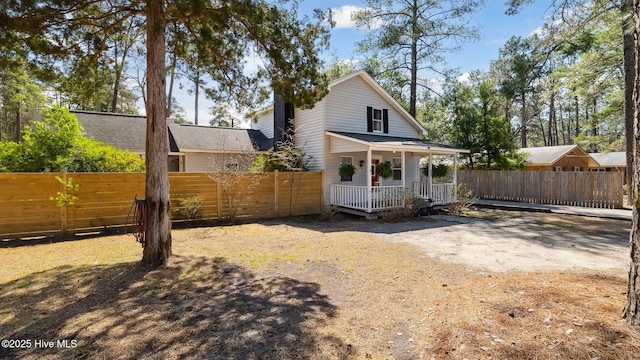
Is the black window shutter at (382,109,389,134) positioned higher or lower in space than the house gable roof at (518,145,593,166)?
higher

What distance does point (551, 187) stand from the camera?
15445 mm

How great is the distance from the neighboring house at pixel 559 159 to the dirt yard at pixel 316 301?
19600 mm

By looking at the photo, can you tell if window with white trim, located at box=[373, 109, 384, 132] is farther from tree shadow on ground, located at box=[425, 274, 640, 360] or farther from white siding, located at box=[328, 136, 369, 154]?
tree shadow on ground, located at box=[425, 274, 640, 360]

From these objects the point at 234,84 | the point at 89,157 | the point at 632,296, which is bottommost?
the point at 632,296

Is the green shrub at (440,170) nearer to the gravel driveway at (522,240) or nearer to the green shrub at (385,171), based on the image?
the gravel driveway at (522,240)

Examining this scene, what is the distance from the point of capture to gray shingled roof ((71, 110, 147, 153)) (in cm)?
1515

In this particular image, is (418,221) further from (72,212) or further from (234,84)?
(72,212)

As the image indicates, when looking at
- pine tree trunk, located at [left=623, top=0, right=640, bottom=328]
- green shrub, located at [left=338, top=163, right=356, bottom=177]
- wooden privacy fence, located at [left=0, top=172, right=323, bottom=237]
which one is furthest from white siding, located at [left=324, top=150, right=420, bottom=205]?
pine tree trunk, located at [left=623, top=0, right=640, bottom=328]

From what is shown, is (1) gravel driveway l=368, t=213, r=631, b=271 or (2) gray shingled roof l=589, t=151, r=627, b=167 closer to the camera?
(1) gravel driveway l=368, t=213, r=631, b=271

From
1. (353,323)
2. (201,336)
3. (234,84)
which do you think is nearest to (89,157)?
(234,84)

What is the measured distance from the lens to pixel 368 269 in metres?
5.63

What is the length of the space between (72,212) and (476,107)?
68.6ft

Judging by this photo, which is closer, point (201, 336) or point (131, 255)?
point (201, 336)

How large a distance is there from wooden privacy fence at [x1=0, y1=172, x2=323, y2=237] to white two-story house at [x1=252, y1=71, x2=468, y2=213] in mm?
1448
